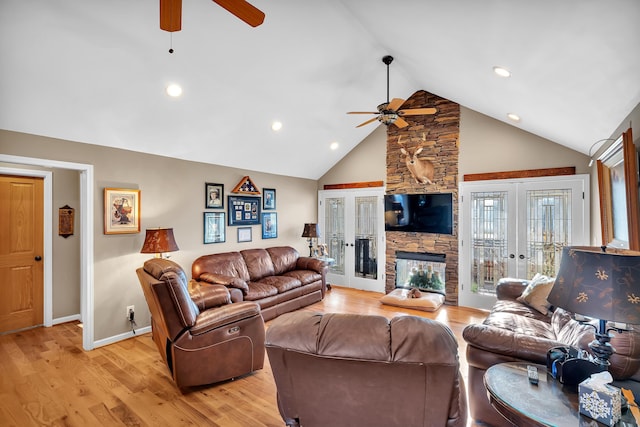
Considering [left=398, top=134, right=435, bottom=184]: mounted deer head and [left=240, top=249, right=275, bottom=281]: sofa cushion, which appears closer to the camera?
[left=240, top=249, right=275, bottom=281]: sofa cushion

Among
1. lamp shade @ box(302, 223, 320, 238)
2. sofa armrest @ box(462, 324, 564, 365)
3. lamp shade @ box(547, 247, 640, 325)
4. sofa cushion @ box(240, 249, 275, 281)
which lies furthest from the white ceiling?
lamp shade @ box(302, 223, 320, 238)

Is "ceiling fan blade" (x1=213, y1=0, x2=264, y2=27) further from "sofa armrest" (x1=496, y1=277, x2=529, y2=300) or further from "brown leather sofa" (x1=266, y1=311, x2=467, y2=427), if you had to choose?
"sofa armrest" (x1=496, y1=277, x2=529, y2=300)

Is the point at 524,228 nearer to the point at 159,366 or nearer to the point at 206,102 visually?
the point at 206,102

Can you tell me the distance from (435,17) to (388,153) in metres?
3.61

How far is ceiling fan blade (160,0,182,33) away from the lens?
1630mm

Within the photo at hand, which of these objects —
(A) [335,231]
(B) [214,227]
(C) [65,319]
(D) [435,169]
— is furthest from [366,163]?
(C) [65,319]

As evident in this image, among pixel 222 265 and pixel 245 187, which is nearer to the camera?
pixel 222 265

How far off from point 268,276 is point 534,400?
4186 millimetres

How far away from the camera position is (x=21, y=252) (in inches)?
160

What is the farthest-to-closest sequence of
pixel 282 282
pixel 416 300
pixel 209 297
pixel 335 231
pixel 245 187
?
pixel 335 231, pixel 245 187, pixel 416 300, pixel 282 282, pixel 209 297

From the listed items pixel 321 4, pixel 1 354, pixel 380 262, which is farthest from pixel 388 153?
pixel 1 354

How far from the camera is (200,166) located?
15.4 feet

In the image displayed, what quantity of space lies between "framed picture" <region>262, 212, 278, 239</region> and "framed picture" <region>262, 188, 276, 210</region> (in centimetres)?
14

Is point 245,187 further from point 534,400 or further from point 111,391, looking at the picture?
point 534,400
